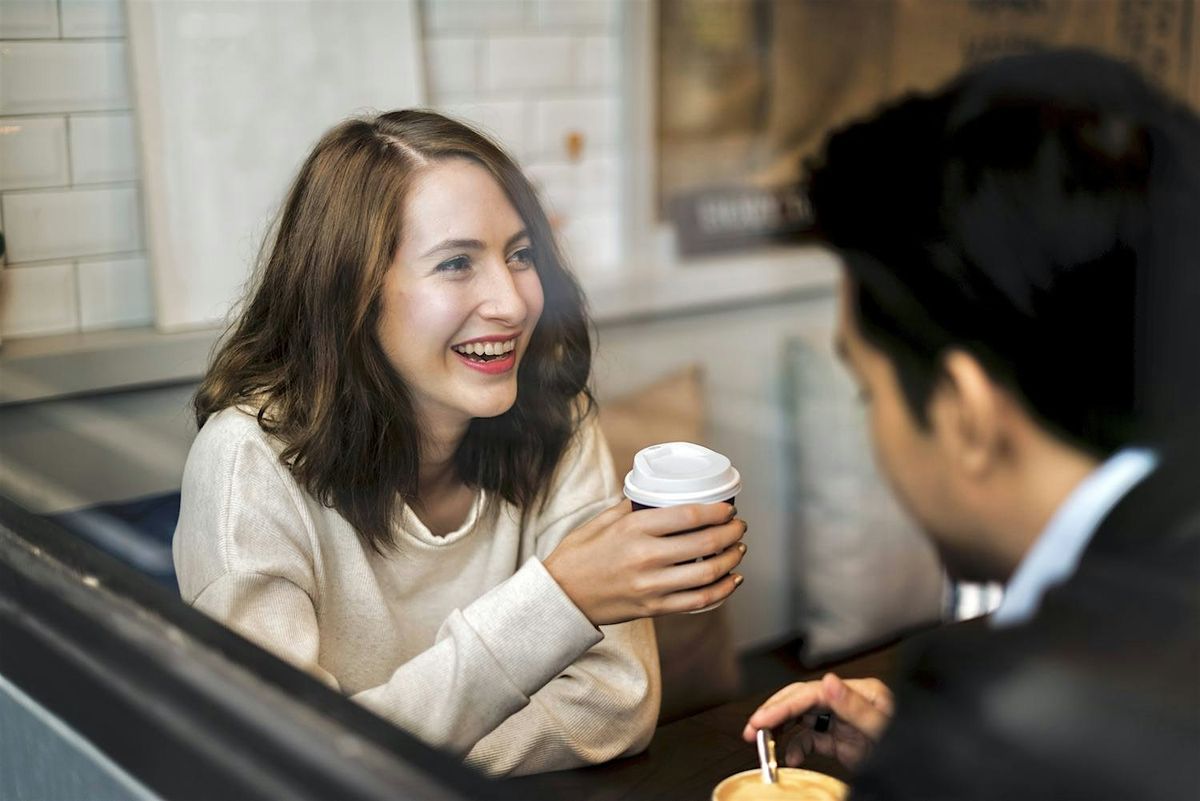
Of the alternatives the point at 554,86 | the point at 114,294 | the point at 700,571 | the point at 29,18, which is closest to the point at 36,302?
the point at 114,294

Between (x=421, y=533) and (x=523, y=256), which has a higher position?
(x=523, y=256)

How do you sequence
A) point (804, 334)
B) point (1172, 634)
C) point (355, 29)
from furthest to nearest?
point (355, 29)
point (804, 334)
point (1172, 634)

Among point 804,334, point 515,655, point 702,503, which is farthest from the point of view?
A: point 804,334

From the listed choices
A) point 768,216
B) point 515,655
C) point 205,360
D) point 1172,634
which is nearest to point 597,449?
point 515,655

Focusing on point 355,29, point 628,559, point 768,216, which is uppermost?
point 355,29

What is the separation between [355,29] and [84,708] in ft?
2.84

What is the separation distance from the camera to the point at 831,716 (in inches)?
28.7

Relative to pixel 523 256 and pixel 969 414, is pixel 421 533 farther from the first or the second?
pixel 969 414

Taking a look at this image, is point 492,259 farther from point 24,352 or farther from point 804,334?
point 24,352

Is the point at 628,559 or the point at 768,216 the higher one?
the point at 768,216

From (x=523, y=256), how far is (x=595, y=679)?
0.94ft

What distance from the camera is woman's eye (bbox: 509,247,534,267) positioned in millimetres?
835

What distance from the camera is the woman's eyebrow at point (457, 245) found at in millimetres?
818

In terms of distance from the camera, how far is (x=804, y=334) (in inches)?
41.5
